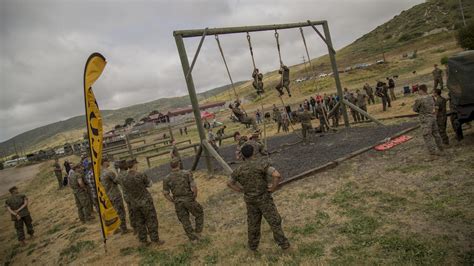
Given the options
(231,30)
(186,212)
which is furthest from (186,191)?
(231,30)

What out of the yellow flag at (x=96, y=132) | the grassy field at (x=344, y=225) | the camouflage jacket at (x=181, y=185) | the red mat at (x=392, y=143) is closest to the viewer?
the grassy field at (x=344, y=225)

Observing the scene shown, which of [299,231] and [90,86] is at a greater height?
[90,86]

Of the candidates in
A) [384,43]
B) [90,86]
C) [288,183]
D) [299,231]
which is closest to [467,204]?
[299,231]

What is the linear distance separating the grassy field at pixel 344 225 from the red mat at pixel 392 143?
0.29m

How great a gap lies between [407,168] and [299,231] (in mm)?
3780

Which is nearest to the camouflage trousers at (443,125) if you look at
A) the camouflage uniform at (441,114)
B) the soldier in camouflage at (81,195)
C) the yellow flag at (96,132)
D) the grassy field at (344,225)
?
the camouflage uniform at (441,114)

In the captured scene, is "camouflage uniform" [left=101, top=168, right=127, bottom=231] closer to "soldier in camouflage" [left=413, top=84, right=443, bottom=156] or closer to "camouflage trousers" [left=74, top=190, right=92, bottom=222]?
"camouflage trousers" [left=74, top=190, right=92, bottom=222]

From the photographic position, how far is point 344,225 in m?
5.96

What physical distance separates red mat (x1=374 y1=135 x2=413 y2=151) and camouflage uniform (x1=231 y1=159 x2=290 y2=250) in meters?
6.26

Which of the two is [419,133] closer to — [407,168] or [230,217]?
[407,168]

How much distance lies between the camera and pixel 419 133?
1105cm

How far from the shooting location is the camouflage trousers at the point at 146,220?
6.92 m

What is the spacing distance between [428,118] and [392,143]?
7.45 ft

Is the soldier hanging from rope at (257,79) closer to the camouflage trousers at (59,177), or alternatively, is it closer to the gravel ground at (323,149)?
the gravel ground at (323,149)
